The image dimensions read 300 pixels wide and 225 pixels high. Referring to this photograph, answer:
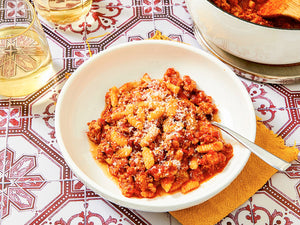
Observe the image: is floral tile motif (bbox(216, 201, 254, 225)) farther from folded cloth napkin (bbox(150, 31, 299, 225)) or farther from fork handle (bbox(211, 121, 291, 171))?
fork handle (bbox(211, 121, 291, 171))

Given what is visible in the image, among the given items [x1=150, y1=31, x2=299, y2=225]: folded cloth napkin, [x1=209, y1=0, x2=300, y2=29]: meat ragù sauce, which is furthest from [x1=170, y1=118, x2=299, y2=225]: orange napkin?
[x1=209, y1=0, x2=300, y2=29]: meat ragù sauce

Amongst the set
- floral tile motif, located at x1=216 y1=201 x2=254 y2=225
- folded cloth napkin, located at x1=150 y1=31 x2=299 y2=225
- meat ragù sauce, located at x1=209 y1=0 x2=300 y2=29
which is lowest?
floral tile motif, located at x1=216 y1=201 x2=254 y2=225

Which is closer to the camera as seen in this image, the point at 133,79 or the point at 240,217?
the point at 240,217

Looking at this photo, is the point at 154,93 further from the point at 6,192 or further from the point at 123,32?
the point at 6,192

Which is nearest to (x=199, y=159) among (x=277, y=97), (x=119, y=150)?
(x=119, y=150)

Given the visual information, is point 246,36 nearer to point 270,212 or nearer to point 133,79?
point 133,79

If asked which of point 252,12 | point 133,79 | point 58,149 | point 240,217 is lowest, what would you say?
point 240,217

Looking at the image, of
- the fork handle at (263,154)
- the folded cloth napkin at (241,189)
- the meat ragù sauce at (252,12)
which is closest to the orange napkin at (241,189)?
the folded cloth napkin at (241,189)

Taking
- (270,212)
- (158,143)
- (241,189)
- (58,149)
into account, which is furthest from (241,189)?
(58,149)
